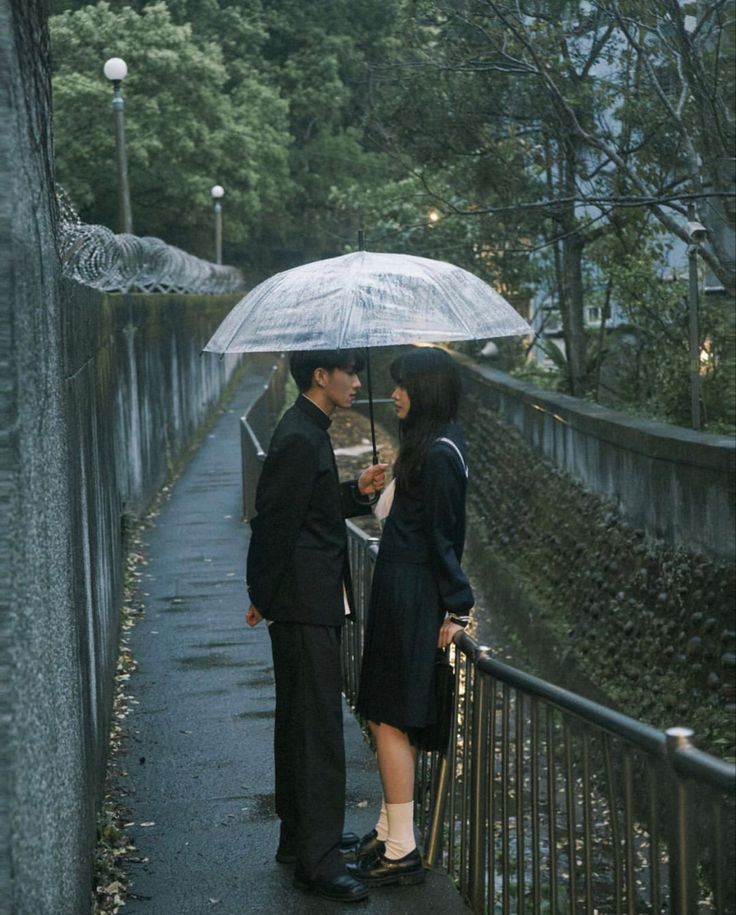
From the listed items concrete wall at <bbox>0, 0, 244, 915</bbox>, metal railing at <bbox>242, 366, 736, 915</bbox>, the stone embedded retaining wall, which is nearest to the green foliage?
the stone embedded retaining wall

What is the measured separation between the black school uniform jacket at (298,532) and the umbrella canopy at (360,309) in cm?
41

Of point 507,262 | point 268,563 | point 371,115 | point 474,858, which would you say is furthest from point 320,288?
point 507,262

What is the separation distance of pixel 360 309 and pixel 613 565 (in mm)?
6876

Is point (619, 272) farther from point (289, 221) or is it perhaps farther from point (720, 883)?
point (289, 221)

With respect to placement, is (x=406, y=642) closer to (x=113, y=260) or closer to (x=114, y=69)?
(x=113, y=260)

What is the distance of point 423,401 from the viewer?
4.99 m

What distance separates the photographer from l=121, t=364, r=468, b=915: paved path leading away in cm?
521

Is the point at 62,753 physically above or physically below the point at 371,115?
below

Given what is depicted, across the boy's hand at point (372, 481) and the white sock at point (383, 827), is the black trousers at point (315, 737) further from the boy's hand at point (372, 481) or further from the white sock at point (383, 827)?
the boy's hand at point (372, 481)

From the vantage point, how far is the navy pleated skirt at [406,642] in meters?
4.97

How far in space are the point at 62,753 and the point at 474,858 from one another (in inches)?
63.6

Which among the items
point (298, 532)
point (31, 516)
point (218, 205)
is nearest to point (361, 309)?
point (298, 532)

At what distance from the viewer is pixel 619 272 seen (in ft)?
54.1

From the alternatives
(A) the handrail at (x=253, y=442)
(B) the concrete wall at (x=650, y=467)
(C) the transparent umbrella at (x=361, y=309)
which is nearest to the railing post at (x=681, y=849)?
(C) the transparent umbrella at (x=361, y=309)
